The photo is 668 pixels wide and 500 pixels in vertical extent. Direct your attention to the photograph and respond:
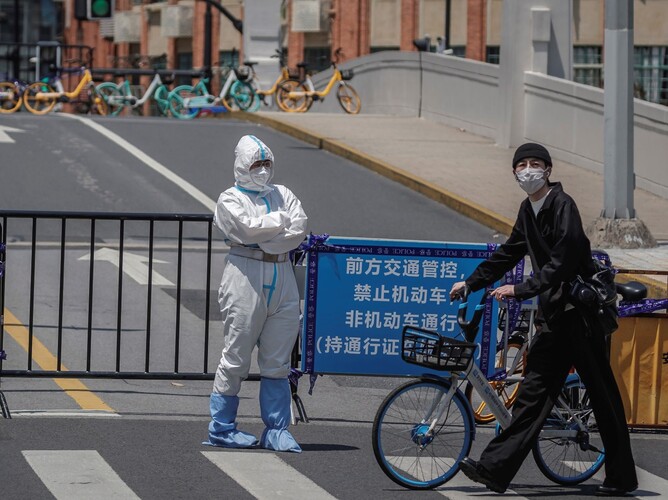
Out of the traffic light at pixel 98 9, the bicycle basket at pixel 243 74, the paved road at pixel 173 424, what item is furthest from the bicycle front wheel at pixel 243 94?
the paved road at pixel 173 424

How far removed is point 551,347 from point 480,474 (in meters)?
0.77

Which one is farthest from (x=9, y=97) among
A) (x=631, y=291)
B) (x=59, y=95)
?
(x=631, y=291)

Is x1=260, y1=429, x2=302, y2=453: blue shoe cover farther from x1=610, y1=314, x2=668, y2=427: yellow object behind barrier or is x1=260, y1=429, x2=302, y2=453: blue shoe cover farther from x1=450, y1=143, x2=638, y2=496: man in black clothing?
x1=610, y1=314, x2=668, y2=427: yellow object behind barrier

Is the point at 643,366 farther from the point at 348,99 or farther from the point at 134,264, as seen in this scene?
the point at 348,99

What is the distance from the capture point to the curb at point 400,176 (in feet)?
62.3

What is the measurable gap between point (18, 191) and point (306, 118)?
32.9 ft

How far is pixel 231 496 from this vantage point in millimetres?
7684

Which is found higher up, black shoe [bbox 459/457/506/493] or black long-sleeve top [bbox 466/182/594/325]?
black long-sleeve top [bbox 466/182/594/325]

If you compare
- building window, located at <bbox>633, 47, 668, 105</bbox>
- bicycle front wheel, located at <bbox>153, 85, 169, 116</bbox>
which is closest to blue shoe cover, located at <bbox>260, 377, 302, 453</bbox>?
bicycle front wheel, located at <bbox>153, 85, 169, 116</bbox>

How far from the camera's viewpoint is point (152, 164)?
76.2 feet

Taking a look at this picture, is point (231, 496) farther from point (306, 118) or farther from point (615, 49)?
point (306, 118)

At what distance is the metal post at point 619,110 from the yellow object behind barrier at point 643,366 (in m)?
7.71

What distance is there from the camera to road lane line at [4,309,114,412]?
10.4m

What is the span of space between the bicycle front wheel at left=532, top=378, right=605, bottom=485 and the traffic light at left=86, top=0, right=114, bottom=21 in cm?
2374
